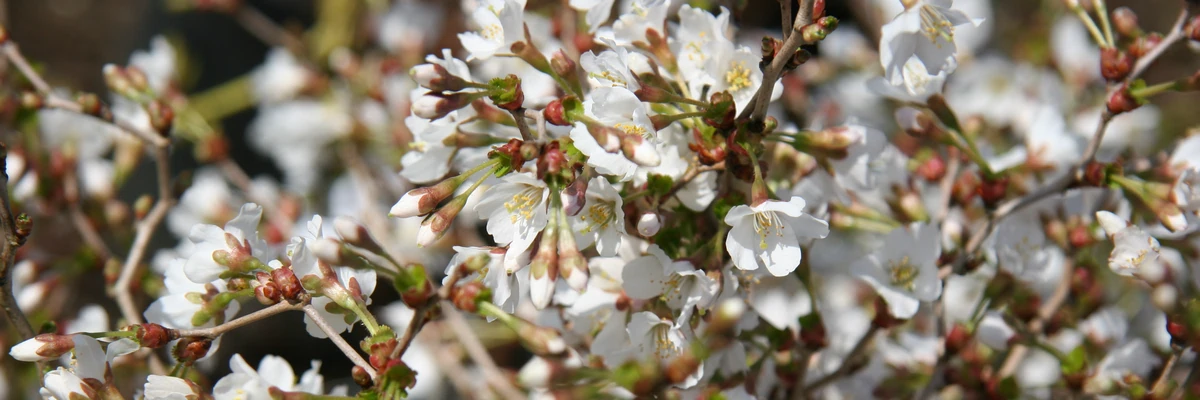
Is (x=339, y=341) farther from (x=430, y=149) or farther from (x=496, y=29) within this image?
(x=496, y=29)

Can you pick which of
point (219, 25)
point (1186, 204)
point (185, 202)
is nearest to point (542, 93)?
point (1186, 204)

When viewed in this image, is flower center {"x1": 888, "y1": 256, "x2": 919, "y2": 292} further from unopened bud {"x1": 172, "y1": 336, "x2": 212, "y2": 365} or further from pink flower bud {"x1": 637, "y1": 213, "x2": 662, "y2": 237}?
unopened bud {"x1": 172, "y1": 336, "x2": 212, "y2": 365}

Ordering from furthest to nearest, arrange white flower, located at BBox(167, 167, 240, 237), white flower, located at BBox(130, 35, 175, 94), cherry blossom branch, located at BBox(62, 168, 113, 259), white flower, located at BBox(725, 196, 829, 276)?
white flower, located at BBox(167, 167, 240, 237)
white flower, located at BBox(130, 35, 175, 94)
cherry blossom branch, located at BBox(62, 168, 113, 259)
white flower, located at BBox(725, 196, 829, 276)

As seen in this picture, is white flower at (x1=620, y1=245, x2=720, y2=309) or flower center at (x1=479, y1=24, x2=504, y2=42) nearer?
white flower at (x1=620, y1=245, x2=720, y2=309)

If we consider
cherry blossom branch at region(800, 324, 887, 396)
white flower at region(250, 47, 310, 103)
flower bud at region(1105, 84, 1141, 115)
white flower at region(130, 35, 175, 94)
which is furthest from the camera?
white flower at region(250, 47, 310, 103)

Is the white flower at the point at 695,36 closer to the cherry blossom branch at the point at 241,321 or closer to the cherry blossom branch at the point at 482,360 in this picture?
the cherry blossom branch at the point at 241,321

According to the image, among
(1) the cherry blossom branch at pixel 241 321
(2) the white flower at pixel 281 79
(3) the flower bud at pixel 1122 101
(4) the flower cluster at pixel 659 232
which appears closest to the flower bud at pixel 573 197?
(4) the flower cluster at pixel 659 232

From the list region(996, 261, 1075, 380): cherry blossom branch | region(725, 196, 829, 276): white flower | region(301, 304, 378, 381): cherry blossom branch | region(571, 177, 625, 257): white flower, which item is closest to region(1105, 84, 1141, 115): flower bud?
region(996, 261, 1075, 380): cherry blossom branch
